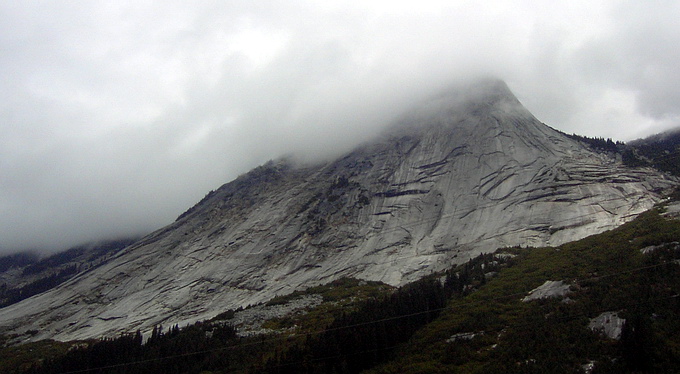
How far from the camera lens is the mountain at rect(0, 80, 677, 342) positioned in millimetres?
88875

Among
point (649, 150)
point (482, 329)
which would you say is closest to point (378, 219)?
point (482, 329)

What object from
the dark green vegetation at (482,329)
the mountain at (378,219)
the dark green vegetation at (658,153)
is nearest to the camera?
the dark green vegetation at (482,329)

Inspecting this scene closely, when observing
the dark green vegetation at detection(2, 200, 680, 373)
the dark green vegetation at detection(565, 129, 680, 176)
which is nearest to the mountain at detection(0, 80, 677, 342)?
the dark green vegetation at detection(565, 129, 680, 176)

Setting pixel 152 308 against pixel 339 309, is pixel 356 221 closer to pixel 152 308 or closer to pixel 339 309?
pixel 339 309

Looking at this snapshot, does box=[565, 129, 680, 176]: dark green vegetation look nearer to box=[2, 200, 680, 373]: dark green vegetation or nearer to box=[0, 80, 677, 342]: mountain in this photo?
box=[0, 80, 677, 342]: mountain

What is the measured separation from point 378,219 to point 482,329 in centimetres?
6212

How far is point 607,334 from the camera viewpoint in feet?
123

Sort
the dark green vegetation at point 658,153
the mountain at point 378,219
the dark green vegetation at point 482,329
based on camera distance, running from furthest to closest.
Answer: the dark green vegetation at point 658,153, the mountain at point 378,219, the dark green vegetation at point 482,329

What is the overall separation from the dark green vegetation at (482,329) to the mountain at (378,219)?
1258 centimetres

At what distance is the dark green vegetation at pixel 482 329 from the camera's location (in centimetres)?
3603

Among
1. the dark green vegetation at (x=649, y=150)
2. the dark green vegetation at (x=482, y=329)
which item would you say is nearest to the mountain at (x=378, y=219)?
the dark green vegetation at (x=649, y=150)

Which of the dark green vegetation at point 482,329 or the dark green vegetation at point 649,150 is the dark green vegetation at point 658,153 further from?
the dark green vegetation at point 482,329

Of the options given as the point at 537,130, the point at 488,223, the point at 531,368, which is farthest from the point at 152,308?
the point at 537,130

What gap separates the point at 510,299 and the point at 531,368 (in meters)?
19.5
